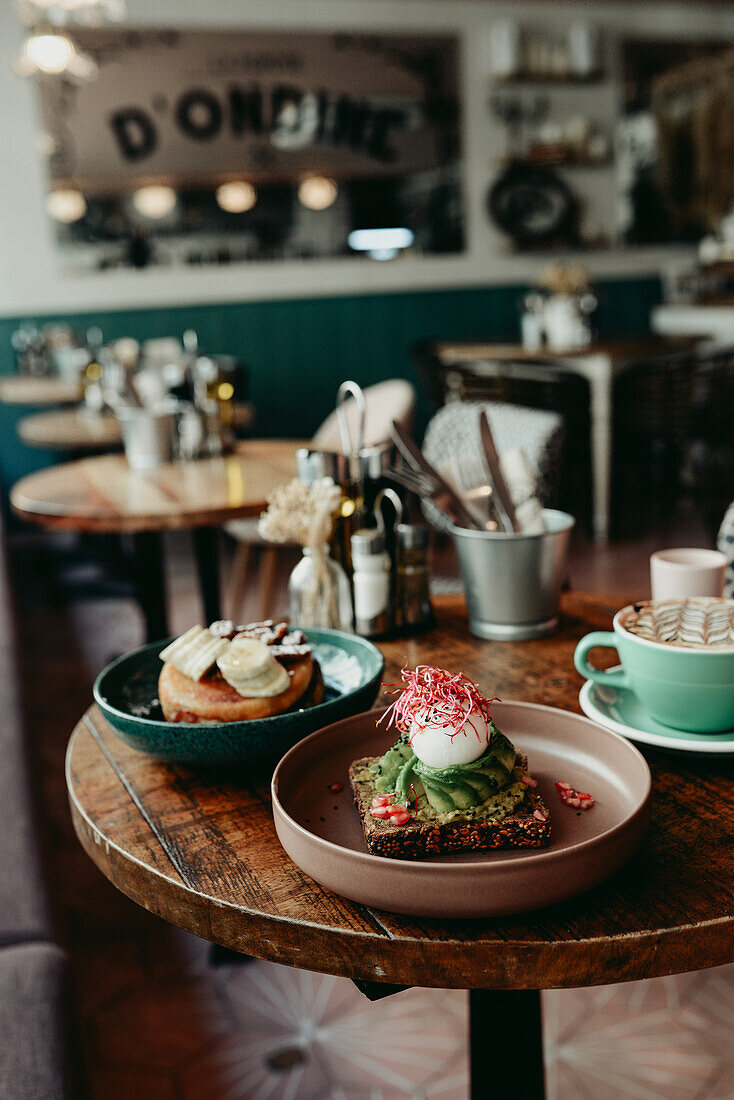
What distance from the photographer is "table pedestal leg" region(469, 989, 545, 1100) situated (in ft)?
3.01

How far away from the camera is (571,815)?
29.1 inches

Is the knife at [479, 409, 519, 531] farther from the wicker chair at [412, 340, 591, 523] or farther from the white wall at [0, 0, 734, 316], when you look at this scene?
the white wall at [0, 0, 734, 316]

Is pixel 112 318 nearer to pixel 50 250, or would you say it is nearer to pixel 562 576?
pixel 50 250

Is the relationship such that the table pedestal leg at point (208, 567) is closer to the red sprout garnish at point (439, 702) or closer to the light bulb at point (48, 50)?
the red sprout garnish at point (439, 702)

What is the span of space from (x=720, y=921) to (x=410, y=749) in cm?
25

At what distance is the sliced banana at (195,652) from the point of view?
2.98 feet

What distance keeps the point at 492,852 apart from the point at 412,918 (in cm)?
8

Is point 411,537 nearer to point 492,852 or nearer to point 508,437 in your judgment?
point 492,852

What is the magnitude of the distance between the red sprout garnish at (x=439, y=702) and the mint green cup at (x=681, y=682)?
7.0 inches

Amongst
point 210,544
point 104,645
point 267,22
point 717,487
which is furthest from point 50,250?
point 717,487

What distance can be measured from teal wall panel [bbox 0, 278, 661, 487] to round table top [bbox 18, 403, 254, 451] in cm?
185

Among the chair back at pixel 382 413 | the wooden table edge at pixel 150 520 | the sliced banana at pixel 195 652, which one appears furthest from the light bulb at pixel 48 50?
the sliced banana at pixel 195 652

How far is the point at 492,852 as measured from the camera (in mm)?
687

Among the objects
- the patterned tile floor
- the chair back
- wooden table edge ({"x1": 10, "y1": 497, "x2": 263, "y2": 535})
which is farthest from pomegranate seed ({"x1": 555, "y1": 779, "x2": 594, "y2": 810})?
the chair back
